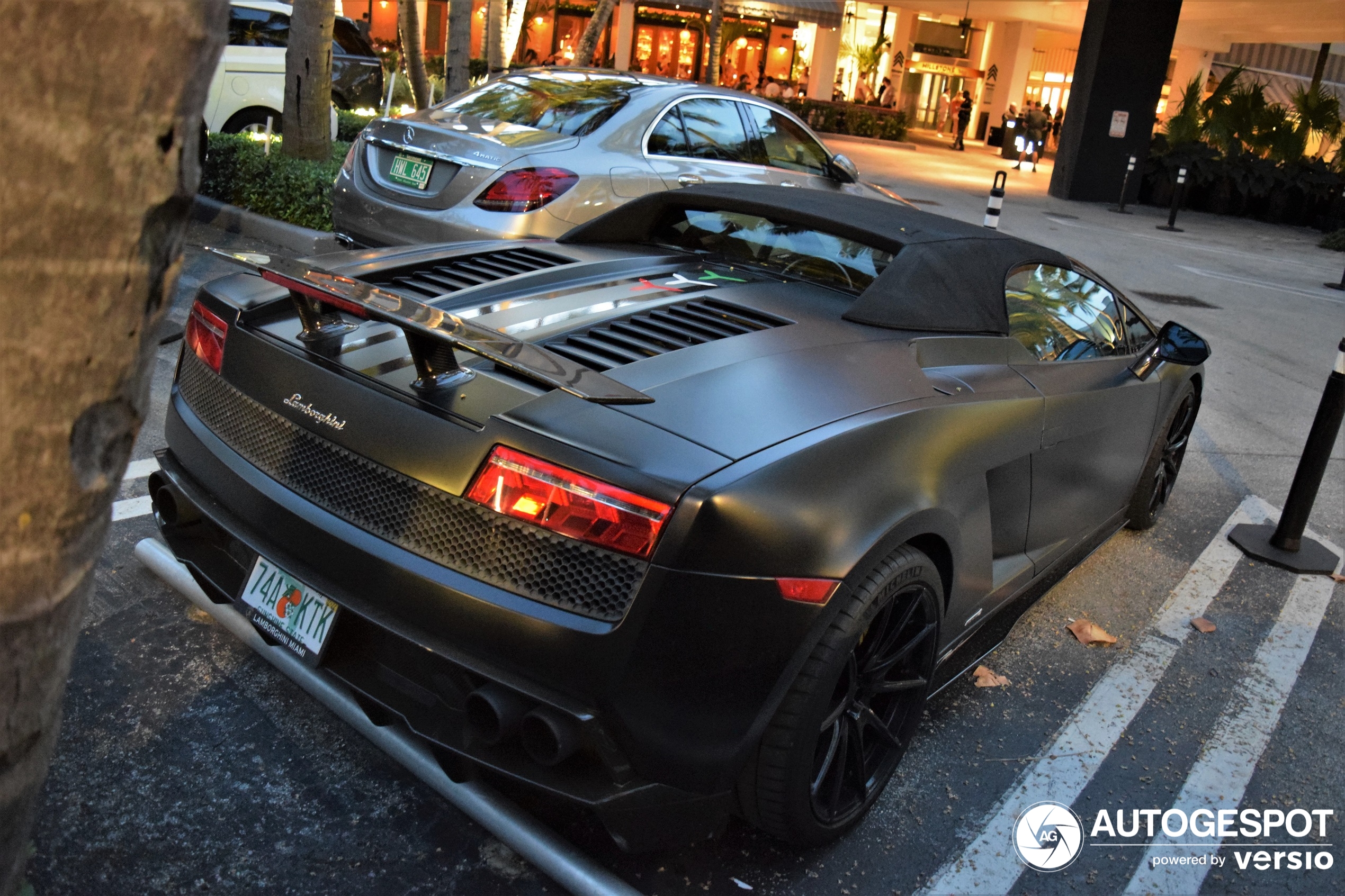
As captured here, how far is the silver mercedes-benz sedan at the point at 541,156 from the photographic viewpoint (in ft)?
20.9

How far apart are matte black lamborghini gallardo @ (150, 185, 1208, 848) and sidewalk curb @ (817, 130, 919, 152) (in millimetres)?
29131

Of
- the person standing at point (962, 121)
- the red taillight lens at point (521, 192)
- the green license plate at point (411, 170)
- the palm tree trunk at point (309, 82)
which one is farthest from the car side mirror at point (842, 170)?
the person standing at point (962, 121)

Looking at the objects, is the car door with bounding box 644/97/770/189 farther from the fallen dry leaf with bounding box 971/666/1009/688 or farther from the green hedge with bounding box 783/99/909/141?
the green hedge with bounding box 783/99/909/141

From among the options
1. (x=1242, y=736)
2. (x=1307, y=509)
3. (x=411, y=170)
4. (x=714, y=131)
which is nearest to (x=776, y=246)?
(x=1242, y=736)

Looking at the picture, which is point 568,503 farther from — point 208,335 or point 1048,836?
point 1048,836

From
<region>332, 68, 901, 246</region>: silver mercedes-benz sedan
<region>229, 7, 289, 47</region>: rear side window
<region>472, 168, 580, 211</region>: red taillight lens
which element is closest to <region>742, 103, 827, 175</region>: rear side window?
<region>332, 68, 901, 246</region>: silver mercedes-benz sedan

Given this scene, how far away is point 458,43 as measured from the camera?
11.6 m

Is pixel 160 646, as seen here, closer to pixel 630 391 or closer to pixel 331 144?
pixel 630 391

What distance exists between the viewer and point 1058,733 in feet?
10.9

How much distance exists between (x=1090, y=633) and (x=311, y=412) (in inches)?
113

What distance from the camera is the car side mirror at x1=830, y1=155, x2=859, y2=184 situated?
8.49m

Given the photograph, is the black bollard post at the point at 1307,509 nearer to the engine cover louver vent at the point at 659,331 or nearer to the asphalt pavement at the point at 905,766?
the asphalt pavement at the point at 905,766

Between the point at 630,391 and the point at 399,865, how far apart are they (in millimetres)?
1156

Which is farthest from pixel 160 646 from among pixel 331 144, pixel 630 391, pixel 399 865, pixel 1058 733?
pixel 331 144
